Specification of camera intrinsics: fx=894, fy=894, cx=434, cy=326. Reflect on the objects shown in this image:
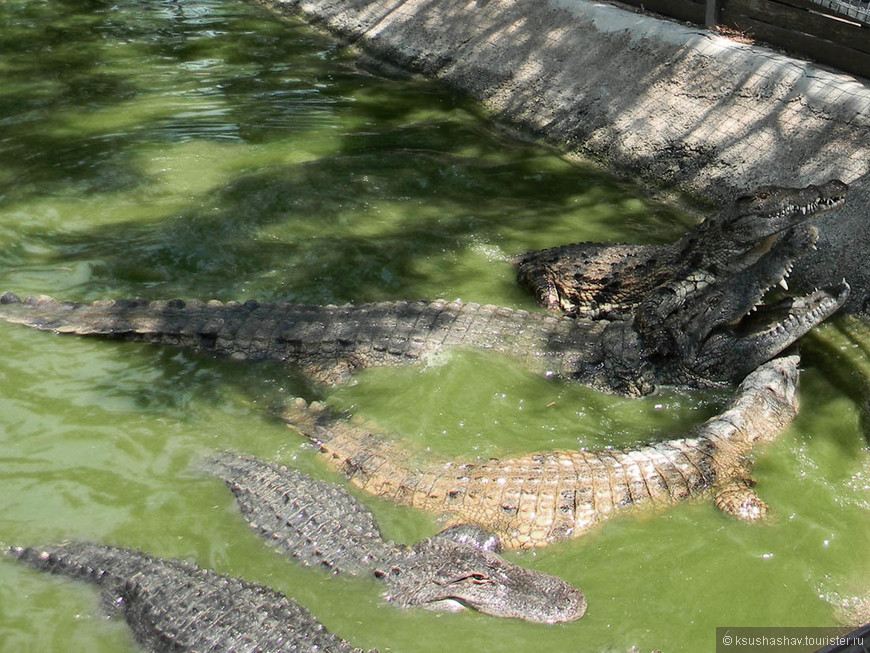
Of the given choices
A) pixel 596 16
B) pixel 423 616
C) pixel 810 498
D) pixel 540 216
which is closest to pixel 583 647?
pixel 423 616

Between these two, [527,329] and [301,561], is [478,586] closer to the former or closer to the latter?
[301,561]

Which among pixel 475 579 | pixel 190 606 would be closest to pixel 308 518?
pixel 190 606

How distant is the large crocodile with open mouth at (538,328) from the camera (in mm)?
5570

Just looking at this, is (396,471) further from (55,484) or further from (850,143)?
(850,143)

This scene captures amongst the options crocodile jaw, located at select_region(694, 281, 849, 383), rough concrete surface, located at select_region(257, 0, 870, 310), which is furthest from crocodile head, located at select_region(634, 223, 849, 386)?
rough concrete surface, located at select_region(257, 0, 870, 310)

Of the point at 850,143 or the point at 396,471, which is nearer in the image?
the point at 396,471

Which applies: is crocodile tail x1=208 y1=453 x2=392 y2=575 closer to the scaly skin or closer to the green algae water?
the green algae water

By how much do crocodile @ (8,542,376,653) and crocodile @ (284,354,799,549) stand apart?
1.03 meters

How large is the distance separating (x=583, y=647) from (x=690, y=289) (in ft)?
8.56

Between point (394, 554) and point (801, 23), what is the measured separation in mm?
6120

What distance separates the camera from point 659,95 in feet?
27.0

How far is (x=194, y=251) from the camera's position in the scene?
7.04 meters

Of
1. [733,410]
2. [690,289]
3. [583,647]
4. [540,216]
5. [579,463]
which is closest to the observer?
[583,647]

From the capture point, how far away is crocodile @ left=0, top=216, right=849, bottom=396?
5.57m
